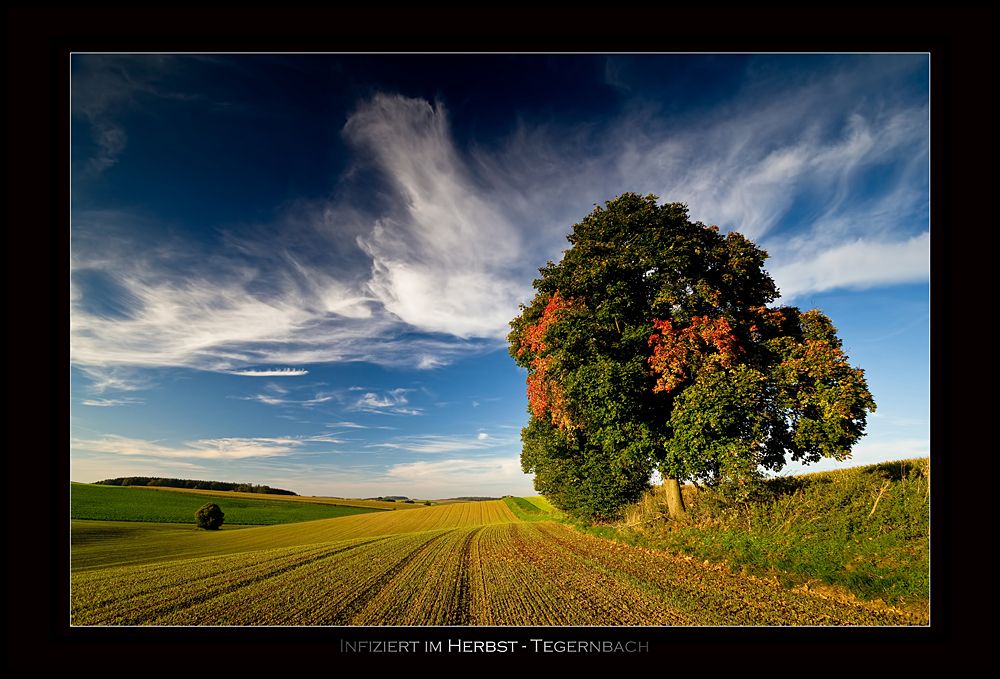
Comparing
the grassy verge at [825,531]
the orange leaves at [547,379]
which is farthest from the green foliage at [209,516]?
the grassy verge at [825,531]

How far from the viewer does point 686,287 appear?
31.6 feet

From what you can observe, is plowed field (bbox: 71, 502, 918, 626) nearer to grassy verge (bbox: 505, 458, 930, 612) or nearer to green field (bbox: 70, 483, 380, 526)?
grassy verge (bbox: 505, 458, 930, 612)

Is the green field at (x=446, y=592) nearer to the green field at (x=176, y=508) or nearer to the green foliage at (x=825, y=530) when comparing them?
the green foliage at (x=825, y=530)

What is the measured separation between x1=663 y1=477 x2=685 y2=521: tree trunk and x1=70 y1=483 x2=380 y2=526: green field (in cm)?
2086

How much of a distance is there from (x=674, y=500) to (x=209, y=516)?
2947cm

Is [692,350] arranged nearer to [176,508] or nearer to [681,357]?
[681,357]

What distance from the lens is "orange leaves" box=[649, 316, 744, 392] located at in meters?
8.80

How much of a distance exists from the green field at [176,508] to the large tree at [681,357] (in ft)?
59.8

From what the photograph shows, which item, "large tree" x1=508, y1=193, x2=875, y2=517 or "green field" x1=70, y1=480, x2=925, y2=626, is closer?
"green field" x1=70, y1=480, x2=925, y2=626

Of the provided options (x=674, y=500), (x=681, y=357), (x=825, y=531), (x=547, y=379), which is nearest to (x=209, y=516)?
(x=547, y=379)

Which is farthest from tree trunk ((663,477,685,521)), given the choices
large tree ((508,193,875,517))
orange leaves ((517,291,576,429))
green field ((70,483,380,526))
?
A: green field ((70,483,380,526))

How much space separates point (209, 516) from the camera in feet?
75.0
